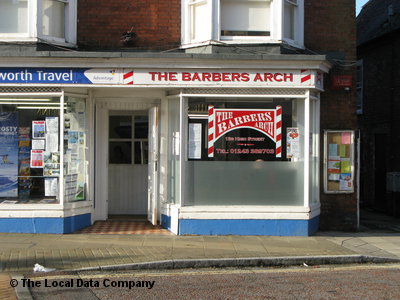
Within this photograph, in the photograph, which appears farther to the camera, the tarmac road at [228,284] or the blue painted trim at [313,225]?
the blue painted trim at [313,225]

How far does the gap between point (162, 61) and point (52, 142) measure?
2757mm

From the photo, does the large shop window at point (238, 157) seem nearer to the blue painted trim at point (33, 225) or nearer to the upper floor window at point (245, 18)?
the upper floor window at point (245, 18)

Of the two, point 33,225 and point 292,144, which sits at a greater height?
point 292,144

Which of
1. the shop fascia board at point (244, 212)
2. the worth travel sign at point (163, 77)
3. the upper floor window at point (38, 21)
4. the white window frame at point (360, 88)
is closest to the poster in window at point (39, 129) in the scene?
the worth travel sign at point (163, 77)

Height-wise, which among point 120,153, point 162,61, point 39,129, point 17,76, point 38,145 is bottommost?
point 120,153

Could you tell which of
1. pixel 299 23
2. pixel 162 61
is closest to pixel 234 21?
pixel 299 23

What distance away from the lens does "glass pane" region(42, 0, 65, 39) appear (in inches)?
392

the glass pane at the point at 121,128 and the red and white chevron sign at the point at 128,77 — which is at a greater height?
the red and white chevron sign at the point at 128,77

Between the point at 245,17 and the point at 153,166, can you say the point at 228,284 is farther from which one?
the point at 245,17

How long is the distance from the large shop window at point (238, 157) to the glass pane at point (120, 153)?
7.01 ft

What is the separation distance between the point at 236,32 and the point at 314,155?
3.06 meters

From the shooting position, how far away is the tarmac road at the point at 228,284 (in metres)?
6.12

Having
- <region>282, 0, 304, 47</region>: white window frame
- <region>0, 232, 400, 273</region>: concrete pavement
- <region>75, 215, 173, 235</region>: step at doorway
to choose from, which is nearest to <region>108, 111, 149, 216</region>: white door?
<region>75, 215, 173, 235</region>: step at doorway

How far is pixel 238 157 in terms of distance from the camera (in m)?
9.98
